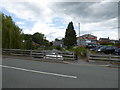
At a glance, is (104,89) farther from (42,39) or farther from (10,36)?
(42,39)

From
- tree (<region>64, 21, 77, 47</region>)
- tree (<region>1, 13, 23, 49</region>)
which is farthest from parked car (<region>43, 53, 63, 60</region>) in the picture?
tree (<region>64, 21, 77, 47</region>)

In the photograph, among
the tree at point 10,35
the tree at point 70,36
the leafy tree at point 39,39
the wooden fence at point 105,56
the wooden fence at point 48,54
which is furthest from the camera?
the leafy tree at point 39,39

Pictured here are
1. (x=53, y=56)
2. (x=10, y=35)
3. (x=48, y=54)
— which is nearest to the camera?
(x=53, y=56)

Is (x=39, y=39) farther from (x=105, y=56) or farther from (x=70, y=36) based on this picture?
(x=105, y=56)

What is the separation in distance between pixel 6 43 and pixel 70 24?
37607 mm

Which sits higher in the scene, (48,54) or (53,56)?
(48,54)

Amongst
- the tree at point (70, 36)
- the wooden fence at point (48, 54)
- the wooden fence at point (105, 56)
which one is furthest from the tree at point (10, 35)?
the tree at point (70, 36)

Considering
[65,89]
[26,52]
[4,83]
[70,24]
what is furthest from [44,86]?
[70,24]

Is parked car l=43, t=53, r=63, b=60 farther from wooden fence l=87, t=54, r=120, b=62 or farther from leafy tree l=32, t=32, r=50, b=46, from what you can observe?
leafy tree l=32, t=32, r=50, b=46

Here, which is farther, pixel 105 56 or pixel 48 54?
pixel 48 54

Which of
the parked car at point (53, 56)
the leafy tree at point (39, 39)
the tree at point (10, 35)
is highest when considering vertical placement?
the leafy tree at point (39, 39)

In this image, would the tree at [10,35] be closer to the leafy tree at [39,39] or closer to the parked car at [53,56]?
the parked car at [53,56]

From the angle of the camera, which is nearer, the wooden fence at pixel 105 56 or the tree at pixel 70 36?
the wooden fence at pixel 105 56

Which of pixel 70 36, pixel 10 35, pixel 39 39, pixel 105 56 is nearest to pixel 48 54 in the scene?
pixel 105 56
